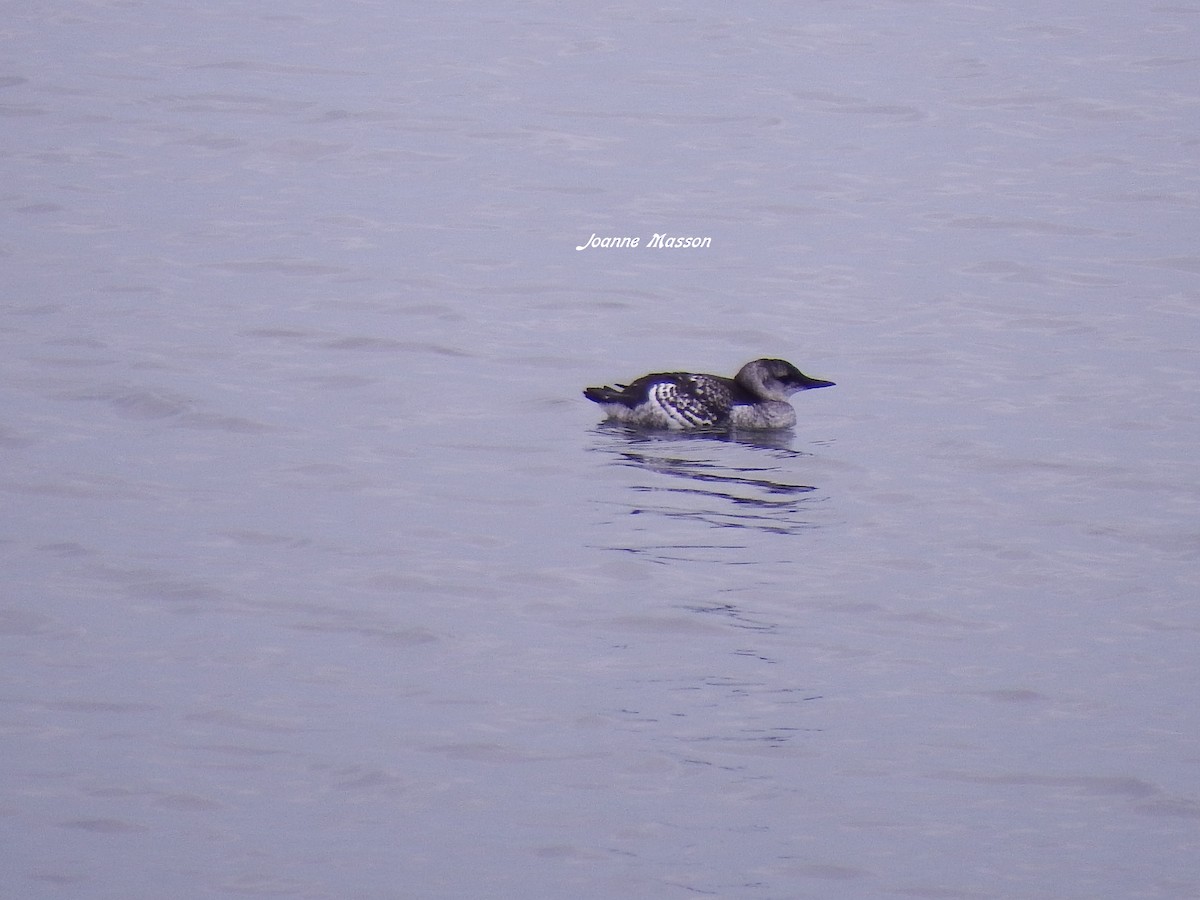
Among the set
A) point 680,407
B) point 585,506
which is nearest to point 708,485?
point 585,506

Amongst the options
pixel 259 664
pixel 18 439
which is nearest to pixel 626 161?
pixel 18 439

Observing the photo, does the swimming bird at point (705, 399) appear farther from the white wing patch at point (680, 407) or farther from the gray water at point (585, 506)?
the gray water at point (585, 506)

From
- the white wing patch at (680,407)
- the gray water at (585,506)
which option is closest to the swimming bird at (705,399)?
the white wing patch at (680,407)

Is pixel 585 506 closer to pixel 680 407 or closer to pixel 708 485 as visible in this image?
pixel 708 485

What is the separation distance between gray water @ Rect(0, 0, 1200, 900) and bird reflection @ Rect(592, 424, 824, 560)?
5cm

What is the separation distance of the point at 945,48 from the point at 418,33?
7694mm

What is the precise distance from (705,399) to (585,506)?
2.21 meters

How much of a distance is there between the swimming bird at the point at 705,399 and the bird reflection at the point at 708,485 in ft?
0.32

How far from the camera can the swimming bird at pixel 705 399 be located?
13.5 meters

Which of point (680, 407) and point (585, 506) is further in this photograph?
point (680, 407)

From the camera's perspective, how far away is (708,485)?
12320 millimetres

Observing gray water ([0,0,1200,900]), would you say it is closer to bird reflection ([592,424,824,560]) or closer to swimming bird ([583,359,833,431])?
bird reflection ([592,424,824,560])

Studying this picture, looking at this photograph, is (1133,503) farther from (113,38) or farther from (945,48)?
(113,38)

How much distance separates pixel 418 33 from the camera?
30078mm
